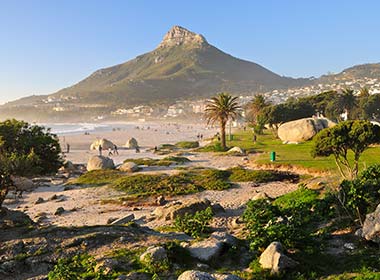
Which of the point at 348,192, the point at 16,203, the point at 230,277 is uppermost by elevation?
the point at 348,192

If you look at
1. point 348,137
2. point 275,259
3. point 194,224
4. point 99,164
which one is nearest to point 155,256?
point 275,259

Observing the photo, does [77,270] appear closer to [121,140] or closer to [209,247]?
[209,247]

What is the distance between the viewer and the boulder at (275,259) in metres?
9.75

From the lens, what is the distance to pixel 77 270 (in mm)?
10383

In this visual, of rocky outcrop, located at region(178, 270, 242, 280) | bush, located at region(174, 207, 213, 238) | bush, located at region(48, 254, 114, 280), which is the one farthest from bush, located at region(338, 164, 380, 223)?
bush, located at region(48, 254, 114, 280)

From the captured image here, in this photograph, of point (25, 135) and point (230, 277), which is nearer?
point (230, 277)

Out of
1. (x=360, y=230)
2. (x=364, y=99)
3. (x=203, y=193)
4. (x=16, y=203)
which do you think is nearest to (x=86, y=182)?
(x=16, y=203)

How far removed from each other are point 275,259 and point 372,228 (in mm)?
3965

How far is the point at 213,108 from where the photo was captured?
173 feet

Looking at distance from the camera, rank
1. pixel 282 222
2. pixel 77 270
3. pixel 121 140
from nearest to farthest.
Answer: pixel 77 270 → pixel 282 222 → pixel 121 140

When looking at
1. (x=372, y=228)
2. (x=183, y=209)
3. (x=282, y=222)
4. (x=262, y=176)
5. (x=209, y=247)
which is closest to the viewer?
(x=209, y=247)

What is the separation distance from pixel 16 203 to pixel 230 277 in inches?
982

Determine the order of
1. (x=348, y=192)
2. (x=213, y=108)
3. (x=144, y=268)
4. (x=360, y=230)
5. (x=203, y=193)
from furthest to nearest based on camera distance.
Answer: (x=213, y=108) < (x=203, y=193) < (x=348, y=192) < (x=360, y=230) < (x=144, y=268)

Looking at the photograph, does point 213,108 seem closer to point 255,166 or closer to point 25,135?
point 255,166
